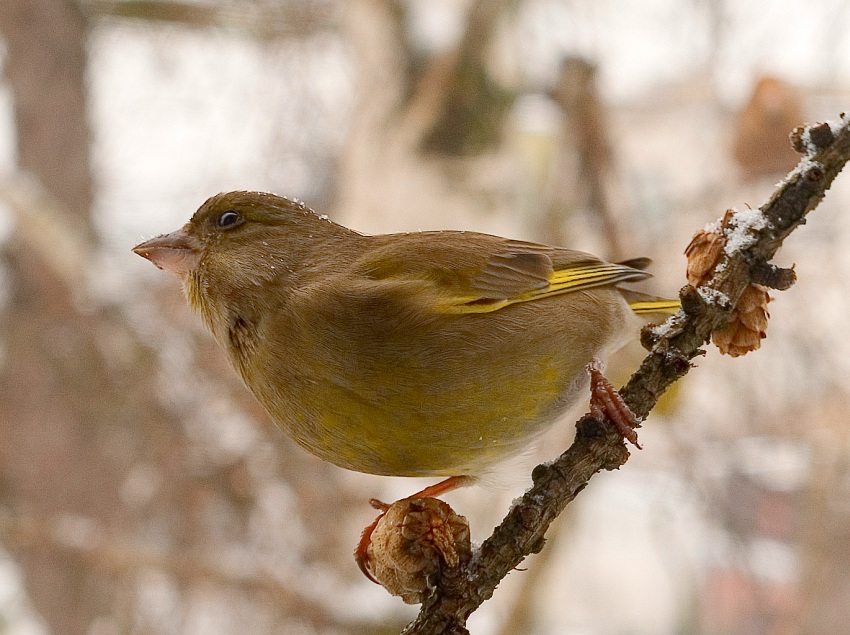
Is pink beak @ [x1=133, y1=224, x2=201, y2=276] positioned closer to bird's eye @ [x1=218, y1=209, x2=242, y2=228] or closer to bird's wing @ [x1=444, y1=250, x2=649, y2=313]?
bird's eye @ [x1=218, y1=209, x2=242, y2=228]

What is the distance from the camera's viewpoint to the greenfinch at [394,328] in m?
1.21

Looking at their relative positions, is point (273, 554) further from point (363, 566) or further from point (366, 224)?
point (363, 566)

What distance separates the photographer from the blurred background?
3977mm

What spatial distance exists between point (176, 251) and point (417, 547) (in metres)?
0.65

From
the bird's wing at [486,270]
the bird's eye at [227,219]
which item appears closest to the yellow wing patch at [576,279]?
the bird's wing at [486,270]

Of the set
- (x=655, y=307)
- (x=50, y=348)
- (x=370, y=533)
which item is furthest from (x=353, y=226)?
(x=370, y=533)

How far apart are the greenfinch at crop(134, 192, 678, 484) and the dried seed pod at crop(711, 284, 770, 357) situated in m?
0.36

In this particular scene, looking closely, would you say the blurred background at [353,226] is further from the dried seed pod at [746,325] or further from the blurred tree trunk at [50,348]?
the dried seed pod at [746,325]

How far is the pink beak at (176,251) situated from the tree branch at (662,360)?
2.24 feet

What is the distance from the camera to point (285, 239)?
145cm

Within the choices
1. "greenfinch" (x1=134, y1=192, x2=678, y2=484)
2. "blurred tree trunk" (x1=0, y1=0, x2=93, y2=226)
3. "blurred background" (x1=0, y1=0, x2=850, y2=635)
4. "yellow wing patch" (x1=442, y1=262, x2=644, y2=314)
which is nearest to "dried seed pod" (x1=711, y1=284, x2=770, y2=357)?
"greenfinch" (x1=134, y1=192, x2=678, y2=484)

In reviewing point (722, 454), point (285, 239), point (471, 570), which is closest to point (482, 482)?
point (471, 570)

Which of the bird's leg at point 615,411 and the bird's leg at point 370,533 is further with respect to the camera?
the bird's leg at point 370,533

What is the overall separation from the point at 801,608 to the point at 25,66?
5476 millimetres
